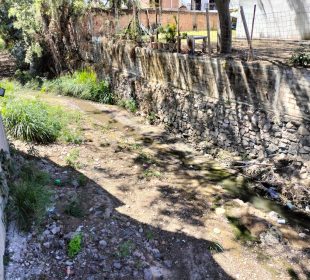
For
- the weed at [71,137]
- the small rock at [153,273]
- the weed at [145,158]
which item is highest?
the weed at [71,137]

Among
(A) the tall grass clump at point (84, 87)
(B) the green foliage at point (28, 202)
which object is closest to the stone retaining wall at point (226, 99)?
(A) the tall grass clump at point (84, 87)

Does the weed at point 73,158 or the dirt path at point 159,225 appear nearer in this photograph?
the dirt path at point 159,225

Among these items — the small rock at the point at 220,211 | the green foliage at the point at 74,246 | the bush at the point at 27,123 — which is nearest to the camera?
the green foliage at the point at 74,246

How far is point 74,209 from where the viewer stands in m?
4.91

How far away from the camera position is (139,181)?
21.3 feet

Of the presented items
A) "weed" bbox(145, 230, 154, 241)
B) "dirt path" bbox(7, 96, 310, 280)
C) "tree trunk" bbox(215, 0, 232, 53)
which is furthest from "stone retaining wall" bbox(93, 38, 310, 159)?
"weed" bbox(145, 230, 154, 241)

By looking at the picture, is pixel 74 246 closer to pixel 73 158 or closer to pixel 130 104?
pixel 73 158

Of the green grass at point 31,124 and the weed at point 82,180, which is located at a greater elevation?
the green grass at point 31,124

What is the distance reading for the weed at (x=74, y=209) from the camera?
4.86 m

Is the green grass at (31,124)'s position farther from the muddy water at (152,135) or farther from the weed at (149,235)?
the weed at (149,235)

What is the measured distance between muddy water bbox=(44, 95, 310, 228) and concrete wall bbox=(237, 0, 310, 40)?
557 cm

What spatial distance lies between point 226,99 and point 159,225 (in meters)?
3.62

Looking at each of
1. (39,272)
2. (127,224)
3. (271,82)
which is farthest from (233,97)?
(39,272)

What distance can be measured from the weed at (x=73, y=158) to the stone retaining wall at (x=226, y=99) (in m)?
3.10
